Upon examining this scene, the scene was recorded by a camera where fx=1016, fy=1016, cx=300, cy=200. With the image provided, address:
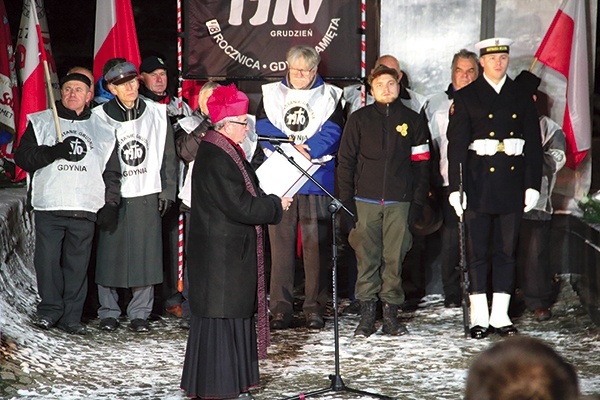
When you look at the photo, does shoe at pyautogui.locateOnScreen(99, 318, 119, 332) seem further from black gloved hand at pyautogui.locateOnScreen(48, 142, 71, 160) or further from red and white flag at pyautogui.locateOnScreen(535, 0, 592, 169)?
red and white flag at pyautogui.locateOnScreen(535, 0, 592, 169)

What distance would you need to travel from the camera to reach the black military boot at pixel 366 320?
808 centimetres

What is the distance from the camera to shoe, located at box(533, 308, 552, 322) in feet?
28.3

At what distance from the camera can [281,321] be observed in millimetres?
8375

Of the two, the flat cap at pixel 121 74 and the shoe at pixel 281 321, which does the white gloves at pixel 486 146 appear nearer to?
the shoe at pixel 281 321

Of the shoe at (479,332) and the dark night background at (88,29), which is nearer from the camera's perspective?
the shoe at (479,332)

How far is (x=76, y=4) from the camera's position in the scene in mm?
18484

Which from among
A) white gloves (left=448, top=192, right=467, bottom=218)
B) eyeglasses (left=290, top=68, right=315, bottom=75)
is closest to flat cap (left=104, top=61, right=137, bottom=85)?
eyeglasses (left=290, top=68, right=315, bottom=75)

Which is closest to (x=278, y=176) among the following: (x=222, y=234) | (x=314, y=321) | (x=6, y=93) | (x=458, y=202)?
(x=222, y=234)

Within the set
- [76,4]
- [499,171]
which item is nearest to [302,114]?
[499,171]

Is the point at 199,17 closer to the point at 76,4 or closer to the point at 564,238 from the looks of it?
the point at 564,238

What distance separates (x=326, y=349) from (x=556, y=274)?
3.13 meters

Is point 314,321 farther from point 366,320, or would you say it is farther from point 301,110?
point 301,110

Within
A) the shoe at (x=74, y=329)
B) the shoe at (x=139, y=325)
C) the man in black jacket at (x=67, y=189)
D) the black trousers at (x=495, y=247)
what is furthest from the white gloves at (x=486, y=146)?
the shoe at (x=74, y=329)

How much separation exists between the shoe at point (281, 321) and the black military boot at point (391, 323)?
80 cm
